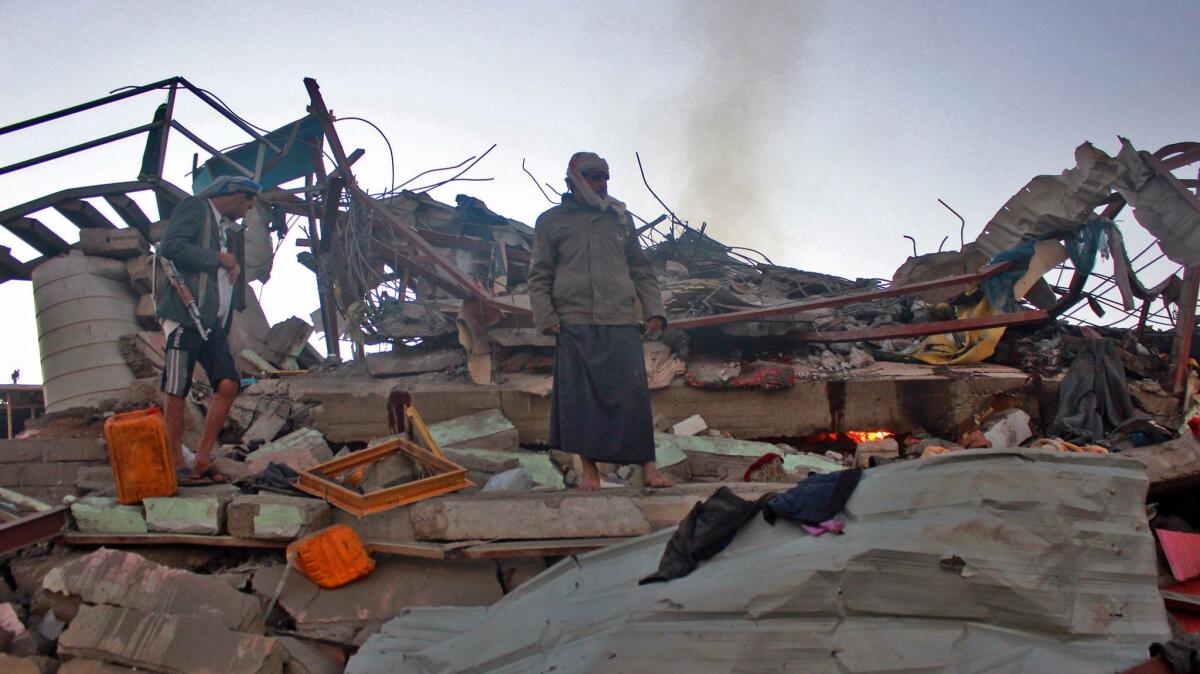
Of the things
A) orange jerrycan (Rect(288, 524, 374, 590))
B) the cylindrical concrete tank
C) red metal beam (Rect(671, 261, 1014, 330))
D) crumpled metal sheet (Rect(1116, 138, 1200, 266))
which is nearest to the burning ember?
red metal beam (Rect(671, 261, 1014, 330))

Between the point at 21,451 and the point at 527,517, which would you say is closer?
the point at 527,517

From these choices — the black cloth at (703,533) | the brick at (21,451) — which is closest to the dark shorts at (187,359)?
the brick at (21,451)

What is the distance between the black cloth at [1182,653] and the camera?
1.81 m

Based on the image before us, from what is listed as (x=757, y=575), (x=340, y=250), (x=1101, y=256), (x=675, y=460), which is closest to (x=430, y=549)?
(x=757, y=575)

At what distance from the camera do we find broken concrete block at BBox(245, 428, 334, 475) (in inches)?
210

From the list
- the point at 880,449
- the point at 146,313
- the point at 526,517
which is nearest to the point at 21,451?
the point at 146,313

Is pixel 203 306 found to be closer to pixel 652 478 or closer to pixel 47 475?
pixel 47 475

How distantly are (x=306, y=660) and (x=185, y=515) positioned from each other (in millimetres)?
1255

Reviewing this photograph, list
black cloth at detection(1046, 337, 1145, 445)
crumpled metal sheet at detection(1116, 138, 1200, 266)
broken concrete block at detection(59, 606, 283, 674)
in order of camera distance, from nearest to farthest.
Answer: broken concrete block at detection(59, 606, 283, 674), black cloth at detection(1046, 337, 1145, 445), crumpled metal sheet at detection(1116, 138, 1200, 266)

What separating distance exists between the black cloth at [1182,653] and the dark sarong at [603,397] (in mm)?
2291

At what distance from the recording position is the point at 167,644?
9.57 feet

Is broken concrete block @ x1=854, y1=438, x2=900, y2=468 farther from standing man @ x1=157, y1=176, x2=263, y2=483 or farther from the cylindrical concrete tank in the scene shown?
the cylindrical concrete tank

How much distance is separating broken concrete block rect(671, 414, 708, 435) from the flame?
4.07ft

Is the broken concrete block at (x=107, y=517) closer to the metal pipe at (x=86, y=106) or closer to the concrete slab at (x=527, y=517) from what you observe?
the concrete slab at (x=527, y=517)
